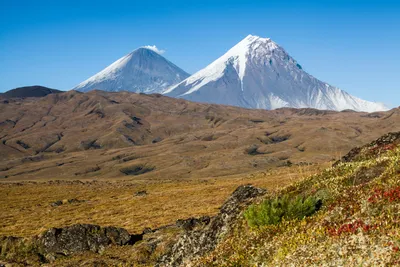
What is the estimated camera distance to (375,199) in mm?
11648

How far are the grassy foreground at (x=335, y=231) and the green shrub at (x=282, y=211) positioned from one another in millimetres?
44

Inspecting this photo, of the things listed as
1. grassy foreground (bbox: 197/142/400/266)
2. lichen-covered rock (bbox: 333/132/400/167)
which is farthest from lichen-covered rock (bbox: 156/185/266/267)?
lichen-covered rock (bbox: 333/132/400/167)

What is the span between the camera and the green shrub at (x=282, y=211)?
521 inches

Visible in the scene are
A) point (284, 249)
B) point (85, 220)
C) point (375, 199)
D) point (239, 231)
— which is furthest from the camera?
point (85, 220)

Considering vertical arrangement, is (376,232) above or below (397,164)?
below

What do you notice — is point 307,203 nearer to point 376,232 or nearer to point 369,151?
point 376,232

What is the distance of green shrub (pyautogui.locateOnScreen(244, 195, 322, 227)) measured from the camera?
1323 centimetres

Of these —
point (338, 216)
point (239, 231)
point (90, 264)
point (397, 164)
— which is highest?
point (397, 164)

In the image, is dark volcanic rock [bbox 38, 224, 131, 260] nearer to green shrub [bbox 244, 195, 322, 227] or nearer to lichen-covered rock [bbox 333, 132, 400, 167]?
lichen-covered rock [bbox 333, 132, 400, 167]

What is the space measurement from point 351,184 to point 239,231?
4480mm

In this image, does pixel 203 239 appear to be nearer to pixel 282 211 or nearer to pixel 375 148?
pixel 282 211

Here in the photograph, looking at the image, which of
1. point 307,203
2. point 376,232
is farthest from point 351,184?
point 376,232

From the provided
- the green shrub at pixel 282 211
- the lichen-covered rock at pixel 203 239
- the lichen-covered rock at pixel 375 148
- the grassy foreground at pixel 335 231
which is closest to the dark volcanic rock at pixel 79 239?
the lichen-covered rock at pixel 203 239

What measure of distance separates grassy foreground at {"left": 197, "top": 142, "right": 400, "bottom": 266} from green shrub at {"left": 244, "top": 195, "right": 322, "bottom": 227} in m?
0.04
